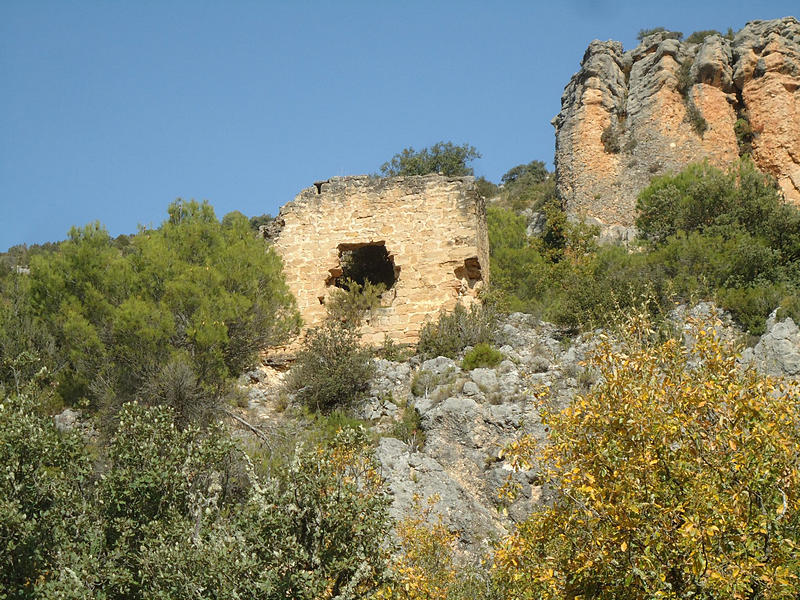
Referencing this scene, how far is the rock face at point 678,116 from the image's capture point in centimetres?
2611

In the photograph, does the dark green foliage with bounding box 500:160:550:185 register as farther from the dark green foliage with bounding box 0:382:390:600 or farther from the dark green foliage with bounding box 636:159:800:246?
the dark green foliage with bounding box 0:382:390:600

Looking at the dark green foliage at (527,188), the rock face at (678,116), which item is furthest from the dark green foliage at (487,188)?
the rock face at (678,116)

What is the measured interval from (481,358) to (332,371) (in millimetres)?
2237

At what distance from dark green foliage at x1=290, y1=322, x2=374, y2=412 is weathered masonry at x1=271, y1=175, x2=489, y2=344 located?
3.81 feet

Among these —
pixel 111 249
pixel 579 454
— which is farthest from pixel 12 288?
pixel 579 454

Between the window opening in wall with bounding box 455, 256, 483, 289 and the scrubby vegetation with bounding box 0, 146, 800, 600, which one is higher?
the window opening in wall with bounding box 455, 256, 483, 289

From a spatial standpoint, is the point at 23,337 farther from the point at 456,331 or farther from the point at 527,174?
the point at 527,174

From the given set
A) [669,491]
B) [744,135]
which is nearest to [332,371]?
[669,491]

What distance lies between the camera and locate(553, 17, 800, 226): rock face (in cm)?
2611

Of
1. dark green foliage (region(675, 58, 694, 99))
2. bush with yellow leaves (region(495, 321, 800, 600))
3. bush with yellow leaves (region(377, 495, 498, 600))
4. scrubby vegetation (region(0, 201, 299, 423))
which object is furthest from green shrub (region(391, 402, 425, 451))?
dark green foliage (region(675, 58, 694, 99))

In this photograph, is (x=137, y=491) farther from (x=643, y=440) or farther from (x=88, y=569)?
(x=643, y=440)

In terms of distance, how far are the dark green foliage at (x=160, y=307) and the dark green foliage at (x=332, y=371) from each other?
1.92ft

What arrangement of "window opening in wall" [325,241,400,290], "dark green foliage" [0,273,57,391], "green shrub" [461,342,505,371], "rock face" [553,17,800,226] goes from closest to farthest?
"dark green foliage" [0,273,57,391] → "green shrub" [461,342,505,371] → "window opening in wall" [325,241,400,290] → "rock face" [553,17,800,226]

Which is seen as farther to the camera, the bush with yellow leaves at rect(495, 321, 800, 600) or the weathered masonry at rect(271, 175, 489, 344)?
the weathered masonry at rect(271, 175, 489, 344)
